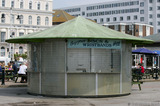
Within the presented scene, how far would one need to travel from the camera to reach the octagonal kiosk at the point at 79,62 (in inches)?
666

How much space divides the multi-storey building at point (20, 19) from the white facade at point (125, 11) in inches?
1556

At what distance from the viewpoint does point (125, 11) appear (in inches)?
5881

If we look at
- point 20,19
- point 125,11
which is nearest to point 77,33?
point 20,19

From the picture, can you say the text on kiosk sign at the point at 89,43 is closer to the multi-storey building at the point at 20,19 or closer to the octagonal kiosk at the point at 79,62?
the octagonal kiosk at the point at 79,62

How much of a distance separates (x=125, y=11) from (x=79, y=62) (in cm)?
13442

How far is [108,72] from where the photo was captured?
56.9 ft

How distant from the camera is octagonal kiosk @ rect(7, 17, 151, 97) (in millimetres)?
16922

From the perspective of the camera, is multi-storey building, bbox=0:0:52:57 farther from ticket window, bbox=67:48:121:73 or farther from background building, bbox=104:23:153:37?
ticket window, bbox=67:48:121:73

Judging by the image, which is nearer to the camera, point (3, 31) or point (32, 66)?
point (32, 66)

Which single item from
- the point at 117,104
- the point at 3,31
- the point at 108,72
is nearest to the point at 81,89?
the point at 108,72

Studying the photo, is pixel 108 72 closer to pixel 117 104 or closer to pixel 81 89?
pixel 81 89

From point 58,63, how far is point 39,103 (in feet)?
9.36

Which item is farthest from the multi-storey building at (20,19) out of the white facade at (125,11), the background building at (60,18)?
the white facade at (125,11)

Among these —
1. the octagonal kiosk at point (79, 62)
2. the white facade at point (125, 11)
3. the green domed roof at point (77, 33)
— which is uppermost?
the white facade at point (125, 11)
